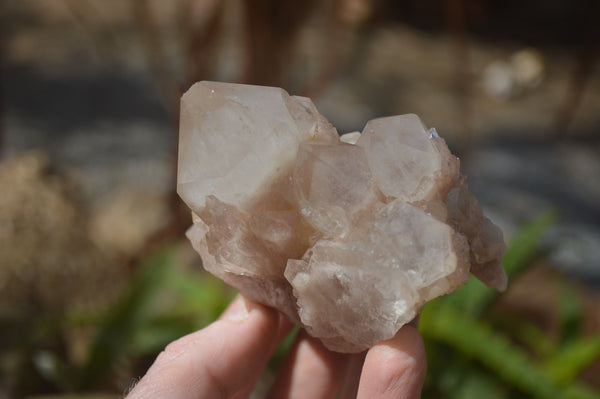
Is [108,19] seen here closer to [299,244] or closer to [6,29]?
[6,29]

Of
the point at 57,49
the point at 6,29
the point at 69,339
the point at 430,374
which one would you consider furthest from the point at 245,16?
the point at 6,29

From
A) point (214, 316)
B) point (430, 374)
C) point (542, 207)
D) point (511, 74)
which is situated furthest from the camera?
point (511, 74)

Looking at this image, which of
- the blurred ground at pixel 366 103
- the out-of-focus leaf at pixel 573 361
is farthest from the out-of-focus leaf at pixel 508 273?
the blurred ground at pixel 366 103

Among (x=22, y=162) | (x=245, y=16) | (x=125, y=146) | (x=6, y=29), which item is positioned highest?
(x=245, y=16)

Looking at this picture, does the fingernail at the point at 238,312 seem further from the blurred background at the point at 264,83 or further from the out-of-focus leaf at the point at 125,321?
the out-of-focus leaf at the point at 125,321

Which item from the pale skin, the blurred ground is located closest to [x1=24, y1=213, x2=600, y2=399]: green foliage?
the pale skin

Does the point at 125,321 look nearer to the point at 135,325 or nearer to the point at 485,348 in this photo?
the point at 135,325
